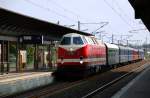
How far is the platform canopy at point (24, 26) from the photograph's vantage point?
25769mm

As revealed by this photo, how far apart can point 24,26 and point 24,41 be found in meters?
1.90

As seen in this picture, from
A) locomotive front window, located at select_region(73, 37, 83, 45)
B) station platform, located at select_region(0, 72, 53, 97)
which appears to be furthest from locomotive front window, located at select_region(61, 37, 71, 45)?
station platform, located at select_region(0, 72, 53, 97)

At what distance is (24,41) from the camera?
31672 millimetres

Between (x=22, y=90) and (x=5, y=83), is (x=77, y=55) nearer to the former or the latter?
(x=22, y=90)

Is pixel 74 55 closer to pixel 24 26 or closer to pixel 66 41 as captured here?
pixel 66 41

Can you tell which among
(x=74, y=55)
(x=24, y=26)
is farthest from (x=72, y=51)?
(x=24, y=26)

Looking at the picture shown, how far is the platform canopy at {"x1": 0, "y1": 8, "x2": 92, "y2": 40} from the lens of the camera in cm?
2577

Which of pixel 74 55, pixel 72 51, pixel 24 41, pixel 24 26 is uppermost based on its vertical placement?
pixel 24 26

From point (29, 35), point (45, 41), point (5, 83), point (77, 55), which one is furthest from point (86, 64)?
point (45, 41)

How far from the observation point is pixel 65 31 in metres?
37.8

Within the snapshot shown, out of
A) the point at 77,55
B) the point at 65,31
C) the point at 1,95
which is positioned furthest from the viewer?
the point at 65,31

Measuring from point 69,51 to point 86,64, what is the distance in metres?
1.43

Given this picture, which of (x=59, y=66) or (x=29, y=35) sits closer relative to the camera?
(x=59, y=66)

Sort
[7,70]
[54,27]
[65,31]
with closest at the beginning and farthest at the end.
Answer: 1. [7,70]
2. [54,27]
3. [65,31]
